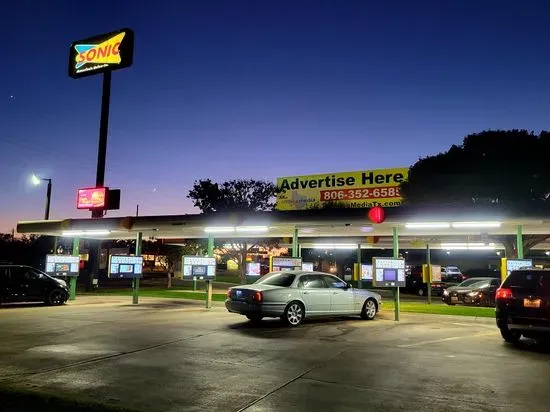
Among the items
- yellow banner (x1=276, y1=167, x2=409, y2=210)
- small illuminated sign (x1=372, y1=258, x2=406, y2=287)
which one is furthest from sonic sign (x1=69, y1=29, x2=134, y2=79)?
yellow banner (x1=276, y1=167, x2=409, y2=210)

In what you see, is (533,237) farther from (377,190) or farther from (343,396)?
(343,396)

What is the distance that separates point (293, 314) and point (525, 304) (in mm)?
5627

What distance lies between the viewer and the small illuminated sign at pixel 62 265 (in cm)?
2178

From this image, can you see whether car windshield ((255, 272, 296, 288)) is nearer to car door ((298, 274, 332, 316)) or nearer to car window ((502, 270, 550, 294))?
car door ((298, 274, 332, 316))

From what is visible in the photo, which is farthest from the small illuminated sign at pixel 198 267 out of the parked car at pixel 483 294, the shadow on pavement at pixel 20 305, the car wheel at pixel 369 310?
the parked car at pixel 483 294

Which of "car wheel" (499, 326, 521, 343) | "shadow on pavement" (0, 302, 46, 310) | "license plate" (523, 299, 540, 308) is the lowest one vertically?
"shadow on pavement" (0, 302, 46, 310)

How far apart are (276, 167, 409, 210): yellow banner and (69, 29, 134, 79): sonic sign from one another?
21.9 metres

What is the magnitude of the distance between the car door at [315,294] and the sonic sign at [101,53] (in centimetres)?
2079

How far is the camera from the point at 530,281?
10227 millimetres

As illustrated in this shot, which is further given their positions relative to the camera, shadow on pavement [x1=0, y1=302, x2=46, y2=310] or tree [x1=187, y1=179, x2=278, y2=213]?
tree [x1=187, y1=179, x2=278, y2=213]

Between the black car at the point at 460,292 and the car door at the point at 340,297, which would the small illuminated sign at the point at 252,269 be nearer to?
the car door at the point at 340,297

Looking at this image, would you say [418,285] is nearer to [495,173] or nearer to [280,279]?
[495,173]

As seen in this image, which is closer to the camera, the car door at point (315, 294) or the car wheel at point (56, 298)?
the car door at point (315, 294)

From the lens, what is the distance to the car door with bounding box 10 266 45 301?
1842 cm
